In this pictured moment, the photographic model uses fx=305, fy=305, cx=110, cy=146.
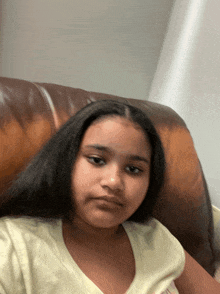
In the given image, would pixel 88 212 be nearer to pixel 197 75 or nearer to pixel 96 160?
pixel 96 160

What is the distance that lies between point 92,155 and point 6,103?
36cm

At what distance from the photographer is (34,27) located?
1.35 meters

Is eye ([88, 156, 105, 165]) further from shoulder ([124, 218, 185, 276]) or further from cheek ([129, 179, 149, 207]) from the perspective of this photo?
shoulder ([124, 218, 185, 276])

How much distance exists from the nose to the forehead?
0.15 feet

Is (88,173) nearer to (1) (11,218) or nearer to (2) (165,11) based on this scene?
(1) (11,218)

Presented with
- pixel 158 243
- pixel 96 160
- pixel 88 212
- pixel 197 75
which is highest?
pixel 197 75

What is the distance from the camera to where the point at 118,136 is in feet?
2.32

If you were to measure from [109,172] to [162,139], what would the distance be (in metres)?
0.47

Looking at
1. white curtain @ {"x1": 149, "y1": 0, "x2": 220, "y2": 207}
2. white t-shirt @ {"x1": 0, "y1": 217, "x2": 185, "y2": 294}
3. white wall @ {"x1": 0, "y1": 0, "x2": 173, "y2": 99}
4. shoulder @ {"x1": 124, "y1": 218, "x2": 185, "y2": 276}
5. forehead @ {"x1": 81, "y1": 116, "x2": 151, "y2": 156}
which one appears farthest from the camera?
white curtain @ {"x1": 149, "y1": 0, "x2": 220, "y2": 207}

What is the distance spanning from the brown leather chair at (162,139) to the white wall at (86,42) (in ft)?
1.35

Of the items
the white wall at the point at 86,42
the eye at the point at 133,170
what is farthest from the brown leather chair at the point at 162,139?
the white wall at the point at 86,42

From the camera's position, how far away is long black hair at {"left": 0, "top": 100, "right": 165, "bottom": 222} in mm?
743

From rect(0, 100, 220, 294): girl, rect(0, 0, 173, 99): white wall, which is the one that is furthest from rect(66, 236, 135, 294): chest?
rect(0, 0, 173, 99): white wall

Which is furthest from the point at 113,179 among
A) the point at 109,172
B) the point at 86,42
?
the point at 86,42
